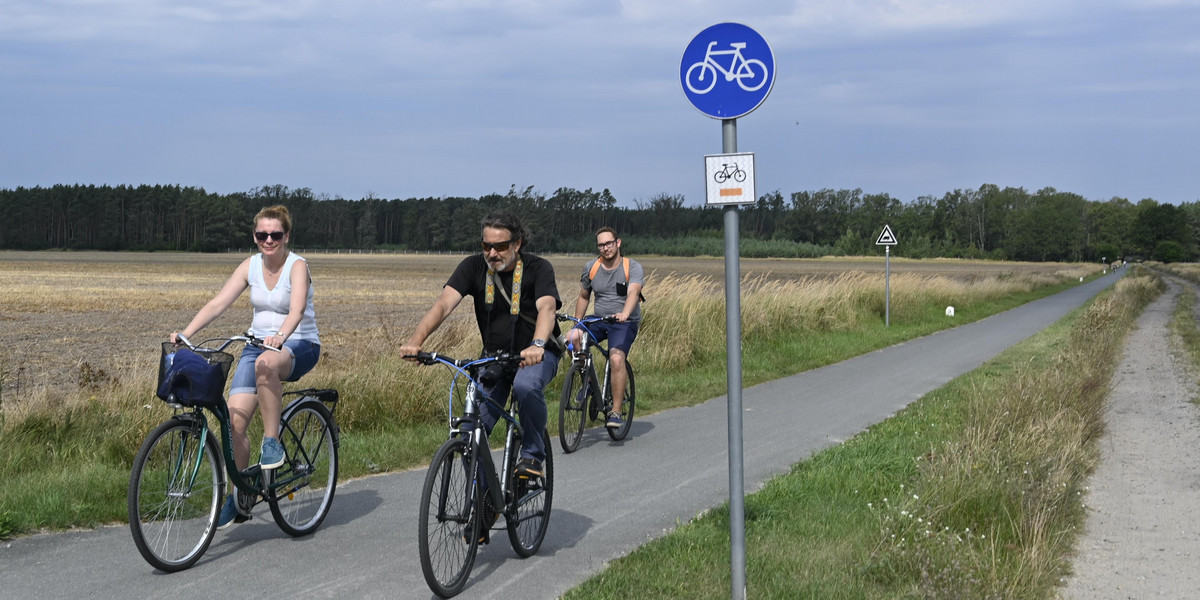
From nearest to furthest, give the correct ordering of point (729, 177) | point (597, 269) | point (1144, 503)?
point (729, 177)
point (1144, 503)
point (597, 269)

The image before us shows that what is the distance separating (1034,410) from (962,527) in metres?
3.49

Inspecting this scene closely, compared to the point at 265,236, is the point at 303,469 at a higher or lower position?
lower

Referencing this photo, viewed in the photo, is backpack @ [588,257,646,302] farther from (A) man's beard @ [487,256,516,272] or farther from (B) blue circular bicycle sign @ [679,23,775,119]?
(B) blue circular bicycle sign @ [679,23,775,119]

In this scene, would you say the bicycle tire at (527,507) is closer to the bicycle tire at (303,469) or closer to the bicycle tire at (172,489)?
the bicycle tire at (303,469)

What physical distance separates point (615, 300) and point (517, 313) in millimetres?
4352

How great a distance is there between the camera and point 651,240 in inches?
5217

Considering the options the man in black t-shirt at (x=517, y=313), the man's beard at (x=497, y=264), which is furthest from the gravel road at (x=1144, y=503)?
the man's beard at (x=497, y=264)

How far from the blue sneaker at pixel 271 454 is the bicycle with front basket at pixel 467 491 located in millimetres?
1181

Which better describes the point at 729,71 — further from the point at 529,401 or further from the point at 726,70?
the point at 529,401

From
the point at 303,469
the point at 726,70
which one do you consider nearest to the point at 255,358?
the point at 303,469

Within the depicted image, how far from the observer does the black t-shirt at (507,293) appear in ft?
17.7

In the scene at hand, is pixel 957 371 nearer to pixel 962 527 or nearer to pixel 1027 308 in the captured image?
pixel 962 527

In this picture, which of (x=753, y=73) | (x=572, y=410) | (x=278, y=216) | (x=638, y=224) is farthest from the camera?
(x=638, y=224)

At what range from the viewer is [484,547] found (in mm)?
5801
